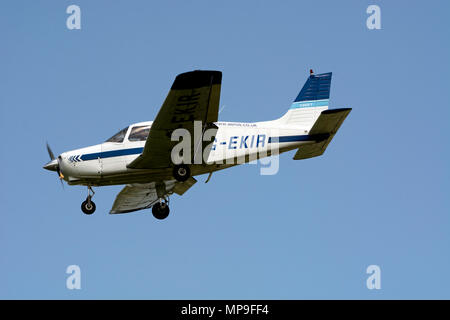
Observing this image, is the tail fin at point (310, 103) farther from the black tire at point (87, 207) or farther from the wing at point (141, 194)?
the black tire at point (87, 207)

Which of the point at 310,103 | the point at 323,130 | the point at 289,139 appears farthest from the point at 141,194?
the point at 323,130

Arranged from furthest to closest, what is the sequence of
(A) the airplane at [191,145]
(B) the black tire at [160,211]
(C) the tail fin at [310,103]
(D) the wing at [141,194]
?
(D) the wing at [141,194] < (B) the black tire at [160,211] < (C) the tail fin at [310,103] < (A) the airplane at [191,145]

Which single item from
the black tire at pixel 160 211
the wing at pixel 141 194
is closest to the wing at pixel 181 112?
the black tire at pixel 160 211

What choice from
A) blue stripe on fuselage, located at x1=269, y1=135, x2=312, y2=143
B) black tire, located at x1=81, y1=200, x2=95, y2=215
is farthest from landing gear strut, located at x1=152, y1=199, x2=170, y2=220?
blue stripe on fuselage, located at x1=269, y1=135, x2=312, y2=143

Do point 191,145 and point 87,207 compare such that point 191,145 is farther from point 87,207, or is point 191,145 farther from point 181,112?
point 87,207

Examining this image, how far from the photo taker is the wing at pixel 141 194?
24.3m

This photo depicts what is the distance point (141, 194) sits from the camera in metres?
25.0

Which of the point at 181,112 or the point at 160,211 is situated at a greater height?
the point at 181,112

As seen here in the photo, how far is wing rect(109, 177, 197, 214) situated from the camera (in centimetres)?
2431

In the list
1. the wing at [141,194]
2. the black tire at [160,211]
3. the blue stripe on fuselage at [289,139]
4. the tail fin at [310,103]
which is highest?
the tail fin at [310,103]

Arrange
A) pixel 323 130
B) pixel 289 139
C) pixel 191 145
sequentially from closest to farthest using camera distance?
pixel 191 145
pixel 323 130
pixel 289 139

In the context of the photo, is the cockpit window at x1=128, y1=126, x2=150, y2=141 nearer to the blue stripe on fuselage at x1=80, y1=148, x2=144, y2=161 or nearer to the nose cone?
the blue stripe on fuselage at x1=80, y1=148, x2=144, y2=161

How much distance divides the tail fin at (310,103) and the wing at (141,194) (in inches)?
153

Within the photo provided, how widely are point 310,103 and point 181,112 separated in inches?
219
